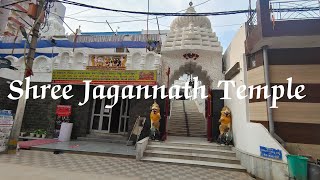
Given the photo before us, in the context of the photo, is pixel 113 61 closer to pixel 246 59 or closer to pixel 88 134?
pixel 88 134

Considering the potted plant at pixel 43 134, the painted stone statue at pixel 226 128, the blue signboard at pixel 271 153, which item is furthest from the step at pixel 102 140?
the blue signboard at pixel 271 153

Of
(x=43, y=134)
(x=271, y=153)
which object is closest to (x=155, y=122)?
(x=271, y=153)

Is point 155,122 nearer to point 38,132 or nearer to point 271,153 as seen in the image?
point 271,153

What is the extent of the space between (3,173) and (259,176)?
22.0ft

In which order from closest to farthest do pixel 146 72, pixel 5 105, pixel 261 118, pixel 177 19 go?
1. pixel 261 118
2. pixel 146 72
3. pixel 5 105
4. pixel 177 19

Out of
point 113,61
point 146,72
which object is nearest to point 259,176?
point 146,72

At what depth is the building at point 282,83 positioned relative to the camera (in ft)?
18.1

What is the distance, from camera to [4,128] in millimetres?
7254

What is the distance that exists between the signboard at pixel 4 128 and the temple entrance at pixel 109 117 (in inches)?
172

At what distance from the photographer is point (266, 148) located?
555 cm

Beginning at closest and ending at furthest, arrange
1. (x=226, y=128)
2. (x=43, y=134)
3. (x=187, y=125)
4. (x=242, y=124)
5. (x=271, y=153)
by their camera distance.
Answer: (x=271, y=153), (x=242, y=124), (x=226, y=128), (x=43, y=134), (x=187, y=125)

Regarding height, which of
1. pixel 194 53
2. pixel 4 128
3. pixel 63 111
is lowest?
pixel 4 128

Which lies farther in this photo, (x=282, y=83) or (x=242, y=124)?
(x=242, y=124)

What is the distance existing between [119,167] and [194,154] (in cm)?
286
